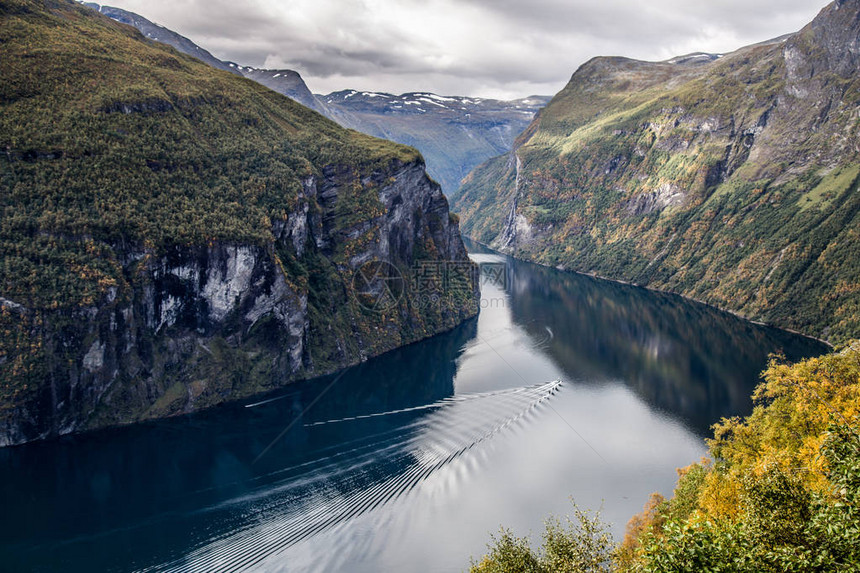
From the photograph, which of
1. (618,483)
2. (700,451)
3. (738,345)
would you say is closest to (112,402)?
(618,483)

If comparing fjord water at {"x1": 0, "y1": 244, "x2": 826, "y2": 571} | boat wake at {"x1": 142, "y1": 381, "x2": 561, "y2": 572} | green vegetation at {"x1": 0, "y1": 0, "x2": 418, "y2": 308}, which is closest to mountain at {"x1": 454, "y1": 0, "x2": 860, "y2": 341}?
fjord water at {"x1": 0, "y1": 244, "x2": 826, "y2": 571}

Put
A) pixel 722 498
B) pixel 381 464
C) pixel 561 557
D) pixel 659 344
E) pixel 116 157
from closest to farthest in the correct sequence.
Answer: pixel 561 557
pixel 722 498
pixel 381 464
pixel 116 157
pixel 659 344

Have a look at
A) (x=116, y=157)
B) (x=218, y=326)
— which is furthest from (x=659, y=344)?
(x=116, y=157)

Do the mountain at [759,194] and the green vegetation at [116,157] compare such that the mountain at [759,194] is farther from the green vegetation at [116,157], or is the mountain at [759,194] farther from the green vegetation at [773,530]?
the green vegetation at [773,530]

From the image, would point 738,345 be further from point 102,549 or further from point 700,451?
point 102,549

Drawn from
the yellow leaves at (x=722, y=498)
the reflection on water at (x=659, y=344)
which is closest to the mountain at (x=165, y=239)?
the reflection on water at (x=659, y=344)

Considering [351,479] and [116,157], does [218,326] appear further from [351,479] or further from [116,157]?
[351,479]

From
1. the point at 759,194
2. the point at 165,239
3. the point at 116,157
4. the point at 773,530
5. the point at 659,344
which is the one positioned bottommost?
the point at 659,344
